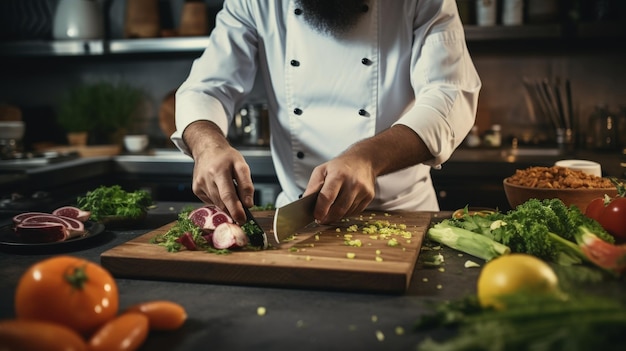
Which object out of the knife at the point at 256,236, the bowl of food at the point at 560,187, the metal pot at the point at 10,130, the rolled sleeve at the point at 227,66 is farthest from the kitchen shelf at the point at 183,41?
the knife at the point at 256,236

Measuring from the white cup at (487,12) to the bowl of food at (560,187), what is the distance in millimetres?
1826

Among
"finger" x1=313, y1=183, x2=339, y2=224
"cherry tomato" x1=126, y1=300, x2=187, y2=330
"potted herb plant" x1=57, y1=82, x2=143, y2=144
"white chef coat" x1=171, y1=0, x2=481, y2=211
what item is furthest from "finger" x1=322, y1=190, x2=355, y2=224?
"potted herb plant" x1=57, y1=82, x2=143, y2=144

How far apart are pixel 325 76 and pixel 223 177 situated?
73cm

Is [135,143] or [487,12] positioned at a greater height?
[487,12]

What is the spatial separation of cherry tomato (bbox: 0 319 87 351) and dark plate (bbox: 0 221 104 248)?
68 cm

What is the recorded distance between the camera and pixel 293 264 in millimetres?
1218

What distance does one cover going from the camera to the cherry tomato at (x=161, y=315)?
96 centimetres

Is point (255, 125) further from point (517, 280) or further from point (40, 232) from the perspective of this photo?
point (517, 280)

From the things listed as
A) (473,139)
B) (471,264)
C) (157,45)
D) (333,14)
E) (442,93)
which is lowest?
(473,139)

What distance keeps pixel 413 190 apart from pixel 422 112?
490mm

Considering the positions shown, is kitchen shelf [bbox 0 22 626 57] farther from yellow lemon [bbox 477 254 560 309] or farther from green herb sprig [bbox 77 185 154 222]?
yellow lemon [bbox 477 254 560 309]

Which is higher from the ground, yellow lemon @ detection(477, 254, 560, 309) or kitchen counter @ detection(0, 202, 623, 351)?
yellow lemon @ detection(477, 254, 560, 309)

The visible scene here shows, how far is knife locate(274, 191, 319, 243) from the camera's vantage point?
1.36 metres

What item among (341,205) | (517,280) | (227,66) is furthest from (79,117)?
(517,280)
